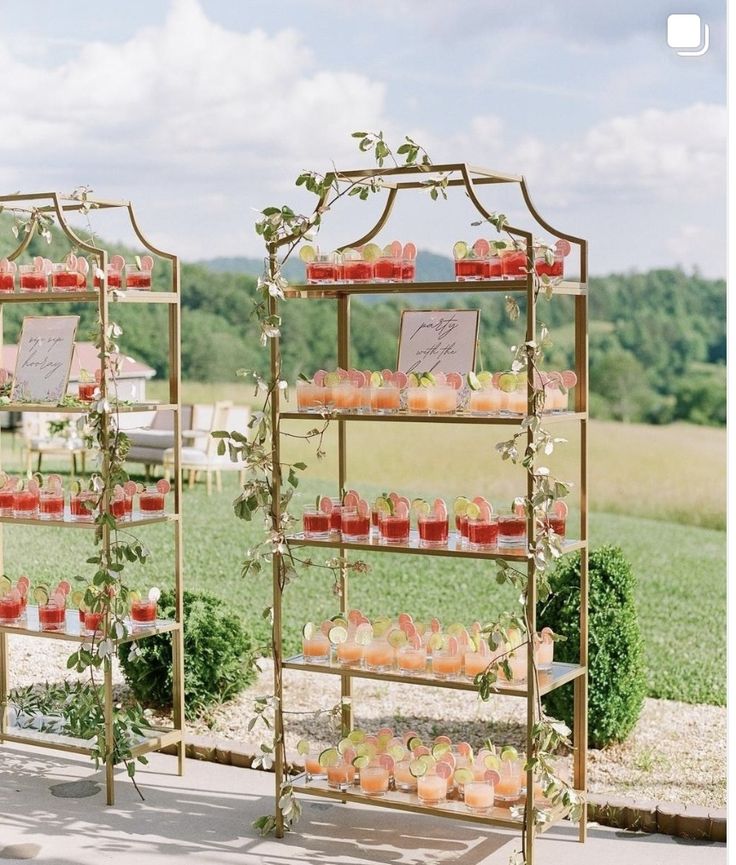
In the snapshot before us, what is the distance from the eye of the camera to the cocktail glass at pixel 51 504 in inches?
181

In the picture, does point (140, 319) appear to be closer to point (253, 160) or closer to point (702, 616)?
point (253, 160)

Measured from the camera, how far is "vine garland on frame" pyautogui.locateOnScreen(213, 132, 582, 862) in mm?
3576

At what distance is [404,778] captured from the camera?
3.94 metres

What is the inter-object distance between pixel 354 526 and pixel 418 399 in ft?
1.52

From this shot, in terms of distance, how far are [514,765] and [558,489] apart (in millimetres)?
841

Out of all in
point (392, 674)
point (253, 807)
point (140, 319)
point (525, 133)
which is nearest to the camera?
point (392, 674)

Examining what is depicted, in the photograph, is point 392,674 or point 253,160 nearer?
point 392,674

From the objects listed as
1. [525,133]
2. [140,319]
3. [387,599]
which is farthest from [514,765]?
[525,133]

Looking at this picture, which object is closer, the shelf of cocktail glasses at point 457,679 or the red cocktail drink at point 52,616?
the shelf of cocktail glasses at point 457,679

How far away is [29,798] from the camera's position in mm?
4402

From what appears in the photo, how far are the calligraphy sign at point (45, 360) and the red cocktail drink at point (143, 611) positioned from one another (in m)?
0.78

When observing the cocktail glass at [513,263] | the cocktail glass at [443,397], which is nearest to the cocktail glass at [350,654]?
the cocktail glass at [443,397]

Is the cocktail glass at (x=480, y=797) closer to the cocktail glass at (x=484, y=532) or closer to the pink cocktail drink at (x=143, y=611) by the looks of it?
the cocktail glass at (x=484, y=532)

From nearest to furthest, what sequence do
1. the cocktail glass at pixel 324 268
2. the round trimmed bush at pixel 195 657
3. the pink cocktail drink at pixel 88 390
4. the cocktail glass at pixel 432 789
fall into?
the cocktail glass at pixel 432 789
the cocktail glass at pixel 324 268
the pink cocktail drink at pixel 88 390
the round trimmed bush at pixel 195 657
